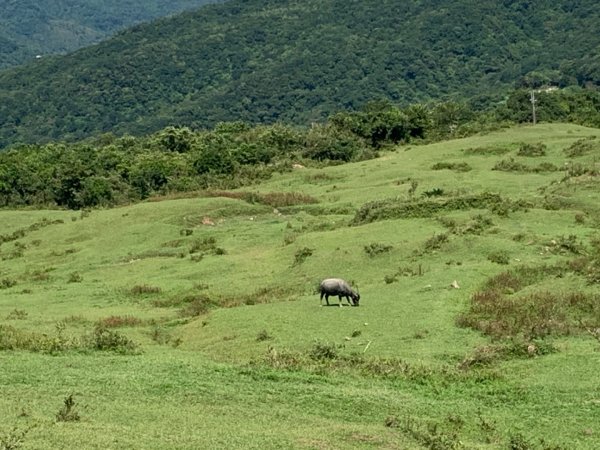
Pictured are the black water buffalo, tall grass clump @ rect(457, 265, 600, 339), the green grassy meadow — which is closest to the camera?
the green grassy meadow

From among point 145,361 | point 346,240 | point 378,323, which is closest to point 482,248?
point 346,240

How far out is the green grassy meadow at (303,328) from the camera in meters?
14.3

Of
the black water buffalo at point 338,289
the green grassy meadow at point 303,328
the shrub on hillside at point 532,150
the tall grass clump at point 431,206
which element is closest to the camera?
the green grassy meadow at point 303,328

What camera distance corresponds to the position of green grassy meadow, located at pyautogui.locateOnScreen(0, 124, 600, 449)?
14.3 meters

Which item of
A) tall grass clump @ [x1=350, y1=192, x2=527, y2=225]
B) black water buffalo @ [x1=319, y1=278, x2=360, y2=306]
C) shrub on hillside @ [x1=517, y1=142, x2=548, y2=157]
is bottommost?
shrub on hillside @ [x1=517, y1=142, x2=548, y2=157]

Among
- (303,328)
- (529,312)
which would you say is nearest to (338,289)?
(303,328)

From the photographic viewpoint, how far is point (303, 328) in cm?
2223

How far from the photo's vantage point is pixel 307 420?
14.8 metres

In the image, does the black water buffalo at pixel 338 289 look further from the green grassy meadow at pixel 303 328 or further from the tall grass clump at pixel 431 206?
the tall grass clump at pixel 431 206

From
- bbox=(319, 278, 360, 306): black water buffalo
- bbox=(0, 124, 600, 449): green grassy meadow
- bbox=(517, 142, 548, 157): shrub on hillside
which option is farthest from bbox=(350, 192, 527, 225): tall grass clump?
bbox=(517, 142, 548, 157): shrub on hillside

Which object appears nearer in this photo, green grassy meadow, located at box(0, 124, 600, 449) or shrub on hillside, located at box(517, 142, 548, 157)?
green grassy meadow, located at box(0, 124, 600, 449)

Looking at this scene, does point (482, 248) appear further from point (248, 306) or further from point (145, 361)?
point (145, 361)

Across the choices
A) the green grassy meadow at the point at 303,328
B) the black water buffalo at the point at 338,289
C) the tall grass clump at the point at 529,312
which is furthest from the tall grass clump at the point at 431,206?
the black water buffalo at the point at 338,289

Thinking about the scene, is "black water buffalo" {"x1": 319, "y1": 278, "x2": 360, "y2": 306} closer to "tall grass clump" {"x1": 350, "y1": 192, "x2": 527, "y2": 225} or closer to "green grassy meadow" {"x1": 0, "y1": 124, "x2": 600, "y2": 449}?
"green grassy meadow" {"x1": 0, "y1": 124, "x2": 600, "y2": 449}
